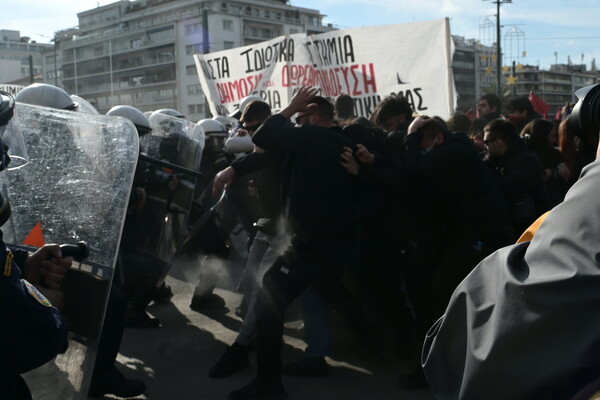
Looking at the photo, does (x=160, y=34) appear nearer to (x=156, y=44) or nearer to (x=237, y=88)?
(x=156, y=44)

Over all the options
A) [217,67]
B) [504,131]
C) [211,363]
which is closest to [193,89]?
[217,67]

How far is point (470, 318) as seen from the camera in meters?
1.17

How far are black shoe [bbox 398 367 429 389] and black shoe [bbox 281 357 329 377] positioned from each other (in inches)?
20.5

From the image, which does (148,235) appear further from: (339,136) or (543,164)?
(543,164)

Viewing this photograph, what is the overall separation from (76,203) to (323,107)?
2.06m

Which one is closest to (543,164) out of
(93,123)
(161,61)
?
(93,123)

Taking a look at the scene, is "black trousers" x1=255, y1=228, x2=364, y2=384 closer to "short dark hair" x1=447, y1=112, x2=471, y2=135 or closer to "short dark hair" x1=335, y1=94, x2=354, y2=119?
"short dark hair" x1=447, y1=112, x2=471, y2=135

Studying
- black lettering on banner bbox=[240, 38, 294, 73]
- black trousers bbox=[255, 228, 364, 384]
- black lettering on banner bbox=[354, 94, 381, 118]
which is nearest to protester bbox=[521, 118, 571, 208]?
black trousers bbox=[255, 228, 364, 384]

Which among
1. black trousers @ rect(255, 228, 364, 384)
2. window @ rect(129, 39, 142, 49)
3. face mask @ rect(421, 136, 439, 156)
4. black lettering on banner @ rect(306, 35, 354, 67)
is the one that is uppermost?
window @ rect(129, 39, 142, 49)

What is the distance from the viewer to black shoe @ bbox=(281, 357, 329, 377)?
426cm

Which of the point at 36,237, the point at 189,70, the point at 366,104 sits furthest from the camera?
the point at 189,70

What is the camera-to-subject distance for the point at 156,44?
85688 millimetres

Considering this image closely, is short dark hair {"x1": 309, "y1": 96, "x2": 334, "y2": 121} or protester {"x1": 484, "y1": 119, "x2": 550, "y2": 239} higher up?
short dark hair {"x1": 309, "y1": 96, "x2": 334, "y2": 121}

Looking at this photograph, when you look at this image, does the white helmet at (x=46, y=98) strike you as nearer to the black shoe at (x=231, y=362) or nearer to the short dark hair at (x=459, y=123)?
the black shoe at (x=231, y=362)
